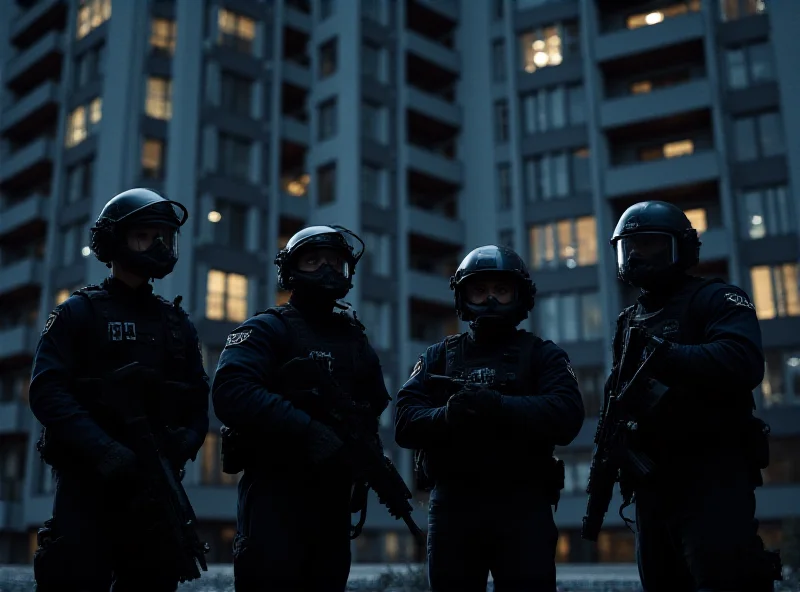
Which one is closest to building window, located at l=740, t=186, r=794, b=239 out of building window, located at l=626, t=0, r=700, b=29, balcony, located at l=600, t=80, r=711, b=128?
balcony, located at l=600, t=80, r=711, b=128

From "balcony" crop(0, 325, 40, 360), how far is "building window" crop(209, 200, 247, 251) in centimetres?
756

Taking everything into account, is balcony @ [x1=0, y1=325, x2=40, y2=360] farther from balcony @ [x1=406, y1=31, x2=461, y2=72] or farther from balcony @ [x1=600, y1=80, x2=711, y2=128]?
balcony @ [x1=600, y1=80, x2=711, y2=128]

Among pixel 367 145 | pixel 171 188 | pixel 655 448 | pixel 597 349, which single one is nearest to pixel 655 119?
pixel 597 349

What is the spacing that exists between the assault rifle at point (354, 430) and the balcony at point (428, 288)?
2795cm

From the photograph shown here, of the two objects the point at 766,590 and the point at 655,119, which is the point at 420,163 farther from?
the point at 766,590

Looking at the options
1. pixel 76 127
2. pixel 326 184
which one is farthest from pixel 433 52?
pixel 76 127

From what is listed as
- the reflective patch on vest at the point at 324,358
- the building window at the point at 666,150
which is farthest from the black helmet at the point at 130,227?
the building window at the point at 666,150

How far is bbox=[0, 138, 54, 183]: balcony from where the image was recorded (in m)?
32.8

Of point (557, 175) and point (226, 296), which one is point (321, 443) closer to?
point (226, 296)

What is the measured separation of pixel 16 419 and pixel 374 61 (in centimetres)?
1927

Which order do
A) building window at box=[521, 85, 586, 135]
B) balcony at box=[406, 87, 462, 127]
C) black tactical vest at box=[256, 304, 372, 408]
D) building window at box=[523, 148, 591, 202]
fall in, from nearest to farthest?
black tactical vest at box=[256, 304, 372, 408]
building window at box=[523, 148, 591, 202]
building window at box=[521, 85, 586, 135]
balcony at box=[406, 87, 462, 127]

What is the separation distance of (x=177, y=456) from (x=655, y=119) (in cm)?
2814

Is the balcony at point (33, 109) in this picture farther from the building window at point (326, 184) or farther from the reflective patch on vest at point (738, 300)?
the reflective patch on vest at point (738, 300)

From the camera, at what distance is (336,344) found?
534cm
